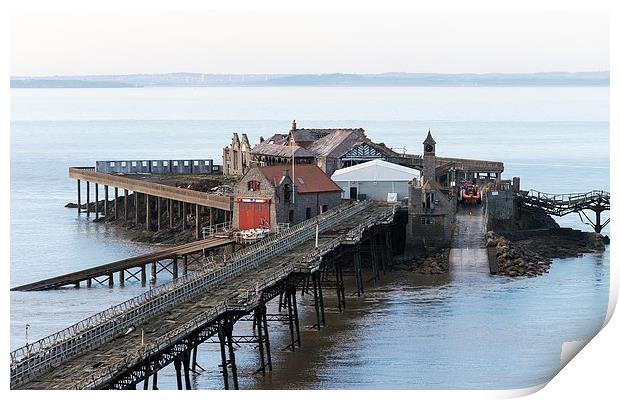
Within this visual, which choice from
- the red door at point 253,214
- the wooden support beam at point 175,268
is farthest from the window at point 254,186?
the wooden support beam at point 175,268

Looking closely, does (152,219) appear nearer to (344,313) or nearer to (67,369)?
(344,313)

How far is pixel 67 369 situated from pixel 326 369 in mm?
10126

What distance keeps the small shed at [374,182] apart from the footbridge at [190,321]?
37.8 ft

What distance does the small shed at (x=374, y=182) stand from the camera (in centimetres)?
6625

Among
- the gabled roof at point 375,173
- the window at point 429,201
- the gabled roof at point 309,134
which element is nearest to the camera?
the window at point 429,201

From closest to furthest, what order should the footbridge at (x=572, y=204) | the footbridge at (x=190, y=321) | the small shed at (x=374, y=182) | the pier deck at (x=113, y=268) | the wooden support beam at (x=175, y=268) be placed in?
the footbridge at (x=190, y=321) → the pier deck at (x=113, y=268) → the wooden support beam at (x=175, y=268) → the small shed at (x=374, y=182) → the footbridge at (x=572, y=204)

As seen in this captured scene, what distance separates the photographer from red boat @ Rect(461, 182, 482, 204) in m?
69.9

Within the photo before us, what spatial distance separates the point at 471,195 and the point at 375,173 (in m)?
5.93

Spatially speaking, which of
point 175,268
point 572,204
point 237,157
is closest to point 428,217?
point 572,204

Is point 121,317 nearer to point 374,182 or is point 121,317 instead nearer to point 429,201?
point 429,201

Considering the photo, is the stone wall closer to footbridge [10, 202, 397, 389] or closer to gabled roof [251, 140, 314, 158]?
footbridge [10, 202, 397, 389]

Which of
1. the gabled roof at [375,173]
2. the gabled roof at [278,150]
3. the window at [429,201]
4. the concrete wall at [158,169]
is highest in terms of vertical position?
the gabled roof at [278,150]

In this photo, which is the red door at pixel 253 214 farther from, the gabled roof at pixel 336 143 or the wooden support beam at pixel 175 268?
the gabled roof at pixel 336 143

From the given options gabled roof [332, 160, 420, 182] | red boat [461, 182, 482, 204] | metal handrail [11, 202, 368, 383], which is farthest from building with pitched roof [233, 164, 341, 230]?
red boat [461, 182, 482, 204]
